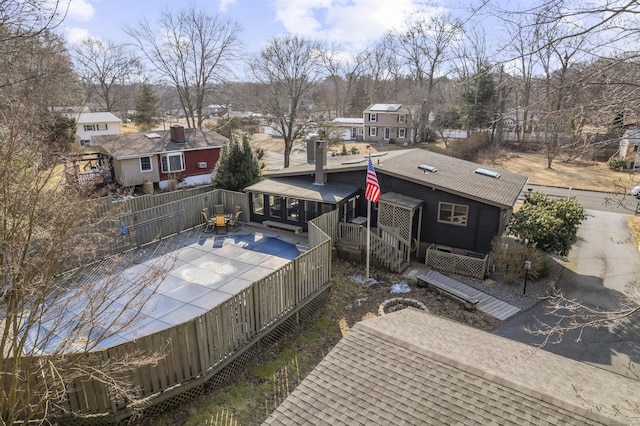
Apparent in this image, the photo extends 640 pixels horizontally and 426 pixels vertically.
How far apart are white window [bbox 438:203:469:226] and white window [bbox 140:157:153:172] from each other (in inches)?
751

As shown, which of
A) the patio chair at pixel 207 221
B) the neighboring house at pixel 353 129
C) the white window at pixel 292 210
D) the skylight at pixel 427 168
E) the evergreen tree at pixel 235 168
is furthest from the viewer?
the neighboring house at pixel 353 129

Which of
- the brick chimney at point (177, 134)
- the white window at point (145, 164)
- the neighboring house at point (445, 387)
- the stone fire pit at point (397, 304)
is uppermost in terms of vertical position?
the brick chimney at point (177, 134)

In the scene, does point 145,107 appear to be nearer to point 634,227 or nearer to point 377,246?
point 377,246

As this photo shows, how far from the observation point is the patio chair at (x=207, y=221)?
1755 cm

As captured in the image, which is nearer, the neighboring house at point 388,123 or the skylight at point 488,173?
the skylight at point 488,173

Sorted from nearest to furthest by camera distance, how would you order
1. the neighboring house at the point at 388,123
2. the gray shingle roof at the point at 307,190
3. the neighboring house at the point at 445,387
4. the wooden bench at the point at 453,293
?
1. the neighboring house at the point at 445,387
2. the wooden bench at the point at 453,293
3. the gray shingle roof at the point at 307,190
4. the neighboring house at the point at 388,123

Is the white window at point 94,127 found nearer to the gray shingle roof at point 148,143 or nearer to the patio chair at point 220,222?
the gray shingle roof at point 148,143

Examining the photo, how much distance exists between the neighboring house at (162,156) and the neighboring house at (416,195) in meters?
10.1

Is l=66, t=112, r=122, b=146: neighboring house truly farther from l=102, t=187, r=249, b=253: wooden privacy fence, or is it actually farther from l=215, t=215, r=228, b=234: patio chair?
l=215, t=215, r=228, b=234: patio chair

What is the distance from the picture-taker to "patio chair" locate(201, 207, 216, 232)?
17.5m

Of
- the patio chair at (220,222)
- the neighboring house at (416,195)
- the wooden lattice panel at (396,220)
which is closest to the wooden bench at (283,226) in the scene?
the neighboring house at (416,195)

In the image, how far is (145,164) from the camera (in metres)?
25.8

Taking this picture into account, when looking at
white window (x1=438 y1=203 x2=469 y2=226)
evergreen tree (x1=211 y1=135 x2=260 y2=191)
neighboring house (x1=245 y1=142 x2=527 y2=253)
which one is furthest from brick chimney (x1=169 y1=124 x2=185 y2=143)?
white window (x1=438 y1=203 x2=469 y2=226)

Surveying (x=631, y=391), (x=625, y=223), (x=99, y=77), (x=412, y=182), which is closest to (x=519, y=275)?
(x=412, y=182)
